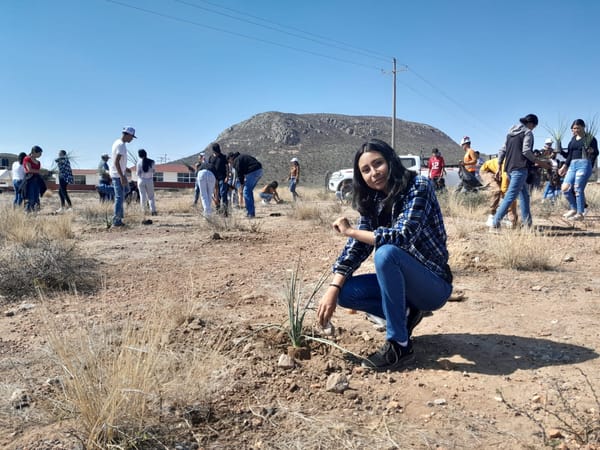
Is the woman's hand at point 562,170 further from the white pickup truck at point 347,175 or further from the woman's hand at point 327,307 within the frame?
the woman's hand at point 327,307

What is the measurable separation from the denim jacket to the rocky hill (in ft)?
170

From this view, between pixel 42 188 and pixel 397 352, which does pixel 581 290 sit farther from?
pixel 42 188

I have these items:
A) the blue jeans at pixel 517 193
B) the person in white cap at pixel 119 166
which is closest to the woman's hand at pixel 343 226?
the blue jeans at pixel 517 193

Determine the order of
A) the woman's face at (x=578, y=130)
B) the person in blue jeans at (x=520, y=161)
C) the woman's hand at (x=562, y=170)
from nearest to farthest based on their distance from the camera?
the person in blue jeans at (x=520, y=161) → the woman's face at (x=578, y=130) → the woman's hand at (x=562, y=170)

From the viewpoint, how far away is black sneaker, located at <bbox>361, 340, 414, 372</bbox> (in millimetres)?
2375

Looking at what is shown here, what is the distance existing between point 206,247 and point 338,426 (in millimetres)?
4606

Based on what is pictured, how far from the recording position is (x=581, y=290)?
3.72m

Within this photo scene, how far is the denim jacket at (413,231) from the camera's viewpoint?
2305mm

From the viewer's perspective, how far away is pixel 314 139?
83.8m

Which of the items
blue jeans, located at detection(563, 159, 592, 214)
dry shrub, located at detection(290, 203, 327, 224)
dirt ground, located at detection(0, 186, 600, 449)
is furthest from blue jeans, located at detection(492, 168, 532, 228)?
dry shrub, located at detection(290, 203, 327, 224)

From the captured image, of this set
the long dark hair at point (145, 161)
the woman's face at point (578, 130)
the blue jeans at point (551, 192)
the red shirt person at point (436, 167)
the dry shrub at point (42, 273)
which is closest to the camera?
the dry shrub at point (42, 273)

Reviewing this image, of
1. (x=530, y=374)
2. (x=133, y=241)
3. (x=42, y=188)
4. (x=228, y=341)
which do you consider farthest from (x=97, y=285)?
(x=42, y=188)

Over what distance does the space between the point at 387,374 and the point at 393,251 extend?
63 cm

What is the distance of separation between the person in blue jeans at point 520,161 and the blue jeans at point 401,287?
421cm
